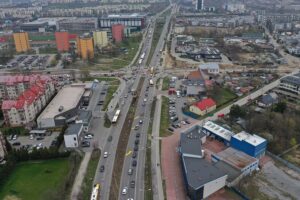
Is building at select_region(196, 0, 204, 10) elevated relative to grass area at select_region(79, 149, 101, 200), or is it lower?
elevated

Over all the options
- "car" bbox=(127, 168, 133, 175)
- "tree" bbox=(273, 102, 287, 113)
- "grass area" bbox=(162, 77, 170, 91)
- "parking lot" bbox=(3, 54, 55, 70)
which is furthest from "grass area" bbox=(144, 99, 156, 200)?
"parking lot" bbox=(3, 54, 55, 70)

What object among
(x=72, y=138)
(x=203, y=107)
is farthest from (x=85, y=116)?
(x=203, y=107)

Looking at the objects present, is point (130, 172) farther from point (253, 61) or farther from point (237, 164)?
point (253, 61)

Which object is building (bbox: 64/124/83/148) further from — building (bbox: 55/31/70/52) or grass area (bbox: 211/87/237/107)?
building (bbox: 55/31/70/52)

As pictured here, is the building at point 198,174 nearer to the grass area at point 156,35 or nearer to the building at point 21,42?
the grass area at point 156,35

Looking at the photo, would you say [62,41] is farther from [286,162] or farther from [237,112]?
[286,162]

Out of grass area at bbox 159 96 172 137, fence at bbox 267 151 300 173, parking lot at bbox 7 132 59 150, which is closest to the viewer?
fence at bbox 267 151 300 173
